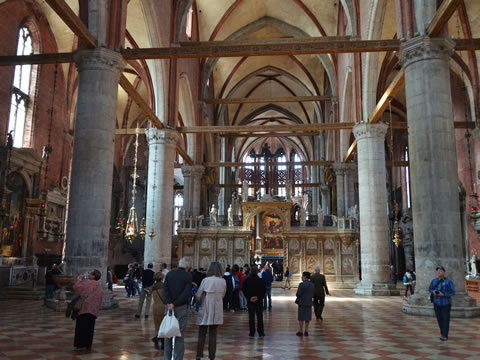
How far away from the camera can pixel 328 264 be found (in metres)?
24.6

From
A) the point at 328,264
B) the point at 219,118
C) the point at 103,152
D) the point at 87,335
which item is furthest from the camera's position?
the point at 219,118

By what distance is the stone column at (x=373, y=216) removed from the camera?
57.1ft

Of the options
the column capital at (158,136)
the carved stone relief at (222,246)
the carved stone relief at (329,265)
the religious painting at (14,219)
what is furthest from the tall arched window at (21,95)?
the carved stone relief at (329,265)

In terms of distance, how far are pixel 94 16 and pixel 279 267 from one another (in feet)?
61.7

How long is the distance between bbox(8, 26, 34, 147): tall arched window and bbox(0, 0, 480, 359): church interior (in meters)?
0.09

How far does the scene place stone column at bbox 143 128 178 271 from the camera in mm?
18812

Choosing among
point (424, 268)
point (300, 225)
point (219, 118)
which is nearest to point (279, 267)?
point (300, 225)

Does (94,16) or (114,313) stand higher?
(94,16)

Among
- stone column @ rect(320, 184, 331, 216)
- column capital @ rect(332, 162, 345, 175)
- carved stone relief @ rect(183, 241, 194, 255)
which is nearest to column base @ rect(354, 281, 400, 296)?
column capital @ rect(332, 162, 345, 175)

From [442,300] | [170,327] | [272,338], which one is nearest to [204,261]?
[272,338]

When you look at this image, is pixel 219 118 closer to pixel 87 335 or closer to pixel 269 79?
pixel 269 79

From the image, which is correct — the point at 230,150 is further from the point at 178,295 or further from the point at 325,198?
the point at 178,295

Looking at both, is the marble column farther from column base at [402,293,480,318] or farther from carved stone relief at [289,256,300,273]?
column base at [402,293,480,318]

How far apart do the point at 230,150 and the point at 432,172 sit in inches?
1178
